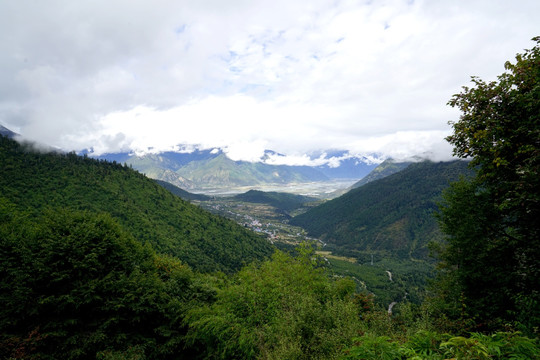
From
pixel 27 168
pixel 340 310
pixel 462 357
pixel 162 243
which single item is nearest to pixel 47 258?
pixel 340 310

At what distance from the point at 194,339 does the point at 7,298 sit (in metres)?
16.7

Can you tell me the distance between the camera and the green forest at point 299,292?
12156 millimetres

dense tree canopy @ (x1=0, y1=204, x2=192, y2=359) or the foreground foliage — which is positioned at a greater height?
the foreground foliage

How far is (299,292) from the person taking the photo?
22953 mm

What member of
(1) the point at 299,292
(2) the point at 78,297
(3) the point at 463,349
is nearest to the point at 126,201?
(2) the point at 78,297

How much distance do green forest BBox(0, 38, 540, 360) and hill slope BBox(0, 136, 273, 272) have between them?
244ft

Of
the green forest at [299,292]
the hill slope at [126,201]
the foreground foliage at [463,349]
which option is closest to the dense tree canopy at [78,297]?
the green forest at [299,292]

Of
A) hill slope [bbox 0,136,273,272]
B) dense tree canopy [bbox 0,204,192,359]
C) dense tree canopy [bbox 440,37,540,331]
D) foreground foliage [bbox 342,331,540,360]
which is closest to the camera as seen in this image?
foreground foliage [bbox 342,331,540,360]

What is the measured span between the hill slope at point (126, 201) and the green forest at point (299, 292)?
244ft

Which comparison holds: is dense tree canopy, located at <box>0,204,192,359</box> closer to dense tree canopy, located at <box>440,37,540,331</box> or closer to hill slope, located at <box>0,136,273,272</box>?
dense tree canopy, located at <box>440,37,540,331</box>

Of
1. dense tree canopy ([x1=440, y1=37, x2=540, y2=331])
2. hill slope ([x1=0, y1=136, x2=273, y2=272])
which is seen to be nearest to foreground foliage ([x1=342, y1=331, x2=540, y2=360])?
dense tree canopy ([x1=440, y1=37, x2=540, y2=331])

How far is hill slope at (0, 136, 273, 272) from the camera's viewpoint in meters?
104

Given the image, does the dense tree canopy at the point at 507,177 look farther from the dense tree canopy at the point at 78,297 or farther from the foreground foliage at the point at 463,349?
the dense tree canopy at the point at 78,297

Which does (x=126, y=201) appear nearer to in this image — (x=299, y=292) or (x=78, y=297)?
(x=78, y=297)
